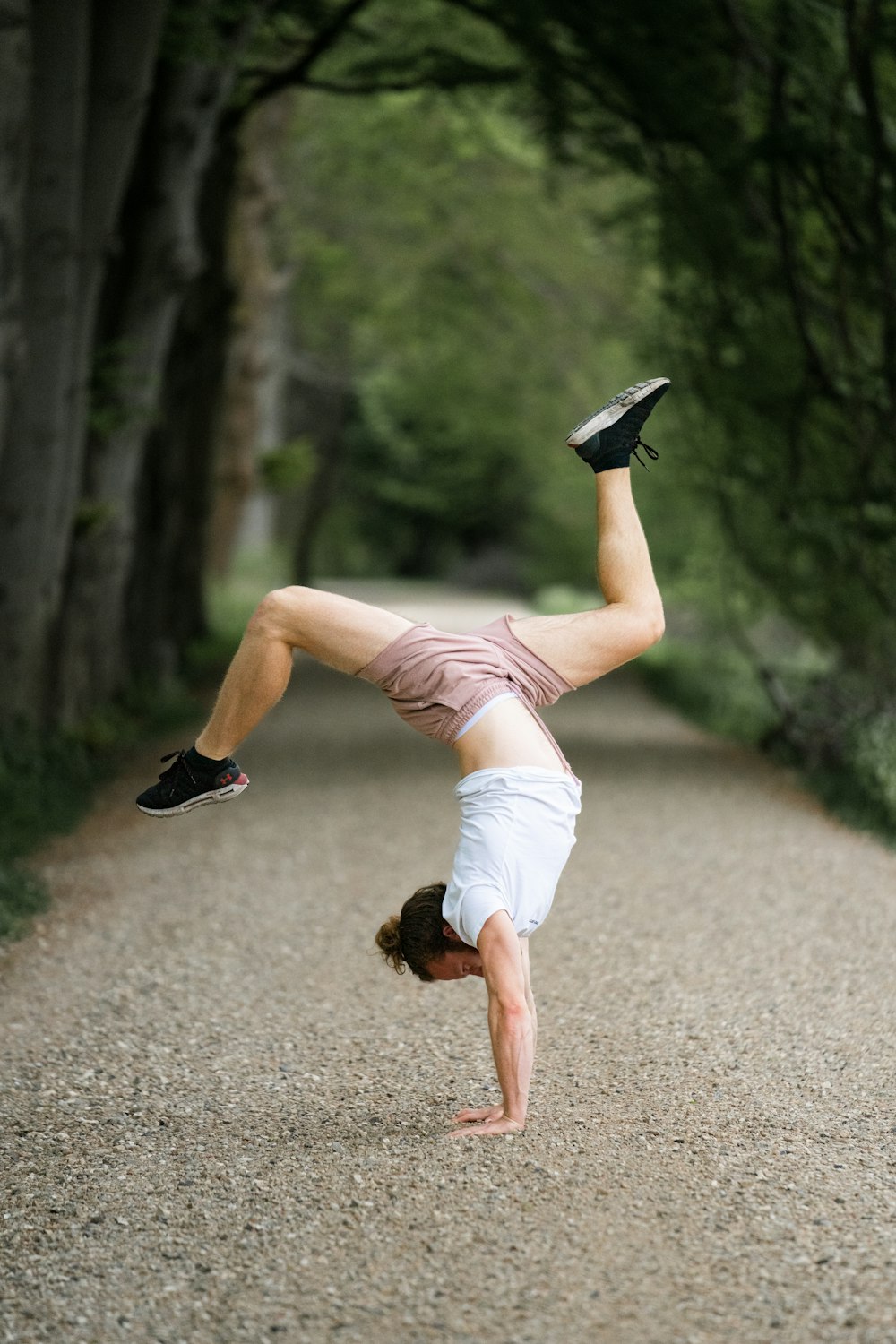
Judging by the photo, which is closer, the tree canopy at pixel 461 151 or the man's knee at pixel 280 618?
the man's knee at pixel 280 618

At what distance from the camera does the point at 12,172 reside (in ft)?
27.8

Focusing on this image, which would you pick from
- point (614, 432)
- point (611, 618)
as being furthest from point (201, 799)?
point (614, 432)

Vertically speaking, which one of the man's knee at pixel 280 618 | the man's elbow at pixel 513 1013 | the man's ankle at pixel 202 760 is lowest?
the man's elbow at pixel 513 1013

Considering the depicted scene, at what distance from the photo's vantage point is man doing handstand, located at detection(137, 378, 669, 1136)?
4660mm

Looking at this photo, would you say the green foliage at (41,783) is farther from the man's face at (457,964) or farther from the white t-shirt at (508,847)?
the white t-shirt at (508,847)

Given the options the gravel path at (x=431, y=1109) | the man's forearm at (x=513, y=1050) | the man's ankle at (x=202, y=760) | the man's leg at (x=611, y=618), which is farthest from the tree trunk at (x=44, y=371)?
the man's forearm at (x=513, y=1050)

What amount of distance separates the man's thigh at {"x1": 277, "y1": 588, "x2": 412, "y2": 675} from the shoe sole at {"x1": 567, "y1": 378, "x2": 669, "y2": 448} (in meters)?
0.92

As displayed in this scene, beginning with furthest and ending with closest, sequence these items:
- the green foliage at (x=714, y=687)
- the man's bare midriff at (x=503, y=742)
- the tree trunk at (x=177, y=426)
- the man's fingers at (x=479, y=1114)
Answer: the green foliage at (x=714, y=687) → the tree trunk at (x=177, y=426) → the man's fingers at (x=479, y=1114) → the man's bare midriff at (x=503, y=742)

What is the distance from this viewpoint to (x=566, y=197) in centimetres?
2791

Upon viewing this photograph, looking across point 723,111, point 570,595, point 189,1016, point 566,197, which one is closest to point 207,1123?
point 189,1016

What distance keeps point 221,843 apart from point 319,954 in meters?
2.95

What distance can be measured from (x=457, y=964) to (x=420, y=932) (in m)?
0.16

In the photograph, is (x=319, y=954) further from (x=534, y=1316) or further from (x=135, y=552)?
(x=135, y=552)

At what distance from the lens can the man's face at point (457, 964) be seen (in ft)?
15.9
